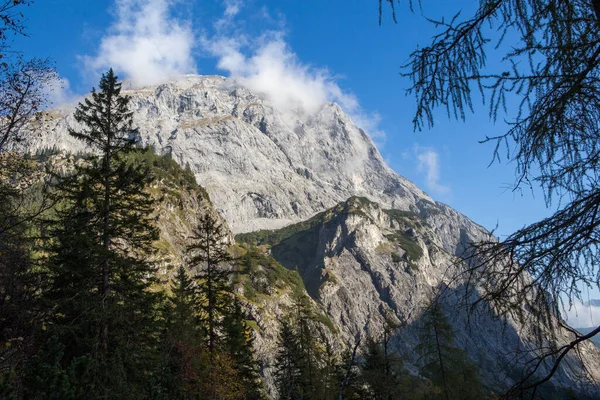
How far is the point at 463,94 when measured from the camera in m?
4.36

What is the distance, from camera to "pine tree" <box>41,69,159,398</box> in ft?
46.2

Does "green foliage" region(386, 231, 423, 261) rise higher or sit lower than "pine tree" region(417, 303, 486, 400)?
higher

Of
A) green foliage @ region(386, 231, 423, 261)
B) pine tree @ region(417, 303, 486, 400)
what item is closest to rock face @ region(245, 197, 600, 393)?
green foliage @ region(386, 231, 423, 261)

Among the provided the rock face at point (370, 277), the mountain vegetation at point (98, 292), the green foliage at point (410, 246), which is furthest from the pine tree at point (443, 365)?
the green foliage at point (410, 246)

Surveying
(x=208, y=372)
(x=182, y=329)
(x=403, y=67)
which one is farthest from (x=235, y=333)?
(x=403, y=67)

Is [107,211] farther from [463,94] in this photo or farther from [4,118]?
[463,94]

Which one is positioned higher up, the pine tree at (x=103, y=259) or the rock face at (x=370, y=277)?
the rock face at (x=370, y=277)

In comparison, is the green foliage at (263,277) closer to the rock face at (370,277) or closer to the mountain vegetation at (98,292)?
the rock face at (370,277)

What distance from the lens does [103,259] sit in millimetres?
→ 15117

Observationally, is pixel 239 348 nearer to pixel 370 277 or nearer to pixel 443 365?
pixel 443 365

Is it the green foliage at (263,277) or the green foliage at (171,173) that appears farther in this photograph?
the green foliage at (171,173)

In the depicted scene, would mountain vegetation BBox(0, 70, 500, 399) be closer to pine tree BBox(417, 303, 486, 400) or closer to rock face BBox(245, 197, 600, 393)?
pine tree BBox(417, 303, 486, 400)

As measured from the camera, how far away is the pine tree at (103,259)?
46.2 feet

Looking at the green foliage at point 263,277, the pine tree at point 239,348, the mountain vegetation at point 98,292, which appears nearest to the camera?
the mountain vegetation at point 98,292
